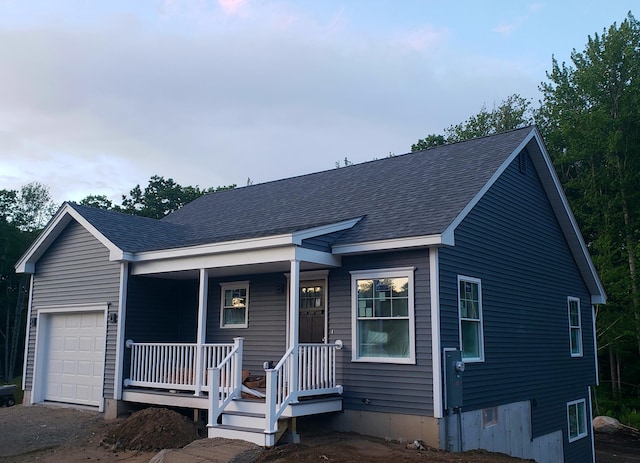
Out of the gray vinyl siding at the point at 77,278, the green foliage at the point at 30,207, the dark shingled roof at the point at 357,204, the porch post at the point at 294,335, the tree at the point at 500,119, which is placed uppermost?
the tree at the point at 500,119

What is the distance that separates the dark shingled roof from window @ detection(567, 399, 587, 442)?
6626 millimetres

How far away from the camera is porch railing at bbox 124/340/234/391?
35.4 feet

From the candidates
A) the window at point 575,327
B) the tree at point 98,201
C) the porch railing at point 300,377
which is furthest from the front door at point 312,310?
the tree at point 98,201

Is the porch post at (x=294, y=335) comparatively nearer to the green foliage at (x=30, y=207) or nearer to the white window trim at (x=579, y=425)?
the white window trim at (x=579, y=425)

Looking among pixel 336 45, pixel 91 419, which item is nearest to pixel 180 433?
pixel 91 419

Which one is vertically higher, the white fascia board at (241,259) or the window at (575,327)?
the white fascia board at (241,259)

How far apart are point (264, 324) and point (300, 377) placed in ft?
8.84

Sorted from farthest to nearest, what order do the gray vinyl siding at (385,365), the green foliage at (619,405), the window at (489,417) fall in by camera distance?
the green foliage at (619,405) → the window at (489,417) → the gray vinyl siding at (385,365)

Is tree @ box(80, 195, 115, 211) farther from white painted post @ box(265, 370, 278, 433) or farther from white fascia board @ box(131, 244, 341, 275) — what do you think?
white painted post @ box(265, 370, 278, 433)

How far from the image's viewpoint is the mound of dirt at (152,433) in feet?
31.2

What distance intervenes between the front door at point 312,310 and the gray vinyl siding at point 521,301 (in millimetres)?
2492

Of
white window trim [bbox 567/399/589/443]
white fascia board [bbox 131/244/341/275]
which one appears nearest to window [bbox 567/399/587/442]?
white window trim [bbox 567/399/589/443]

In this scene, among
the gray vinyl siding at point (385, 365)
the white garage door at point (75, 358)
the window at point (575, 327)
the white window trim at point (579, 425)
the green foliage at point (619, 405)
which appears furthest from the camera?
the green foliage at point (619, 405)

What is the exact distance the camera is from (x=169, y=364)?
37.7ft
